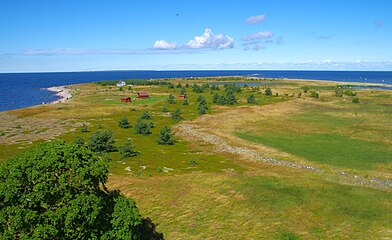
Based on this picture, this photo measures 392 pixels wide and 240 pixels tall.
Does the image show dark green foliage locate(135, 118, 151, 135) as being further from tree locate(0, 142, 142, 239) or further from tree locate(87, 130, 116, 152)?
tree locate(0, 142, 142, 239)

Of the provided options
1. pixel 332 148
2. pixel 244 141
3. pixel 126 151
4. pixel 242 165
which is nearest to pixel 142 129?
pixel 126 151

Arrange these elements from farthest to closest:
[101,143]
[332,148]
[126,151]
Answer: [332,148] < [101,143] < [126,151]

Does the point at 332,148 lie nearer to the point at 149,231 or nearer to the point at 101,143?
the point at 101,143

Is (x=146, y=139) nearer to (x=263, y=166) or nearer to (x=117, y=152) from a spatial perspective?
(x=117, y=152)

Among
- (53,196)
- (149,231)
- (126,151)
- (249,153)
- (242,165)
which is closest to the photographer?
(53,196)

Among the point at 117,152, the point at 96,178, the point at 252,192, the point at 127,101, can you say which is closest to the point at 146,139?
the point at 117,152

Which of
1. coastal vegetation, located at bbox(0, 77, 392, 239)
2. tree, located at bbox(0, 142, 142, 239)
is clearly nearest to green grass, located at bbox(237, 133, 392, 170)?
coastal vegetation, located at bbox(0, 77, 392, 239)

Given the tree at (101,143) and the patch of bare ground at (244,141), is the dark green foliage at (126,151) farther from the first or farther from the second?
the patch of bare ground at (244,141)
